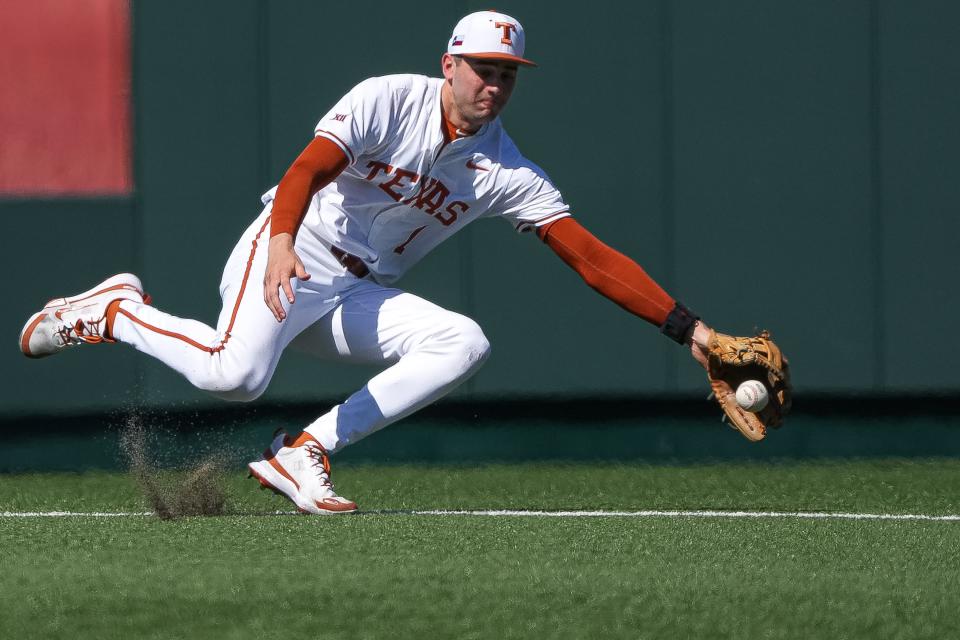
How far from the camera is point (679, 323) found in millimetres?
4629

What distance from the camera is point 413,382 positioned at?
15.7ft

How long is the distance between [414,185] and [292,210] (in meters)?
0.58

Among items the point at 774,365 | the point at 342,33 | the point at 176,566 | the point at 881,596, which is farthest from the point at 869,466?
the point at 176,566

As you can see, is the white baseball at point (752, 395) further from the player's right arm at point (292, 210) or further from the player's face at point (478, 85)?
the player's right arm at point (292, 210)

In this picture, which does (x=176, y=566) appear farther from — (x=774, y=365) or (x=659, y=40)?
(x=659, y=40)

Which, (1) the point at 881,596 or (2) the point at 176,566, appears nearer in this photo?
(1) the point at 881,596

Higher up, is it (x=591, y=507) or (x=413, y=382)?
(x=413, y=382)

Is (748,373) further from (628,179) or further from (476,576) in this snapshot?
(628,179)

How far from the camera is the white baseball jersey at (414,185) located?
474cm

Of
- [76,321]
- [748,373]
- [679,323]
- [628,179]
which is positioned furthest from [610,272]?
[628,179]

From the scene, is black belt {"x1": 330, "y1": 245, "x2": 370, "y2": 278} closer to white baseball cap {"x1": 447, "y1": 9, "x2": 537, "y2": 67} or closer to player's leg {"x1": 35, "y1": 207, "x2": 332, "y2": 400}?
player's leg {"x1": 35, "y1": 207, "x2": 332, "y2": 400}

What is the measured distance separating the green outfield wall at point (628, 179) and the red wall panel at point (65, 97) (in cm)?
9

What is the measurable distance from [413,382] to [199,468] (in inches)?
30.1

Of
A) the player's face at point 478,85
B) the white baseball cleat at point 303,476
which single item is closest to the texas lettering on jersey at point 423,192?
the player's face at point 478,85
